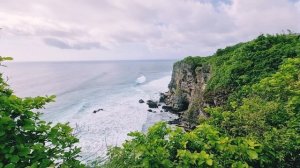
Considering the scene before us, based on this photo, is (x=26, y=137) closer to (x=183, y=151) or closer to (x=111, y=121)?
(x=183, y=151)

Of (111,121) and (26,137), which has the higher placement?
(26,137)

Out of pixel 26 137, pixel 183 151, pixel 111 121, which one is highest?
pixel 26 137

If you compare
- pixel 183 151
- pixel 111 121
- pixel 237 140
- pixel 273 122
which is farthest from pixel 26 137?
pixel 111 121

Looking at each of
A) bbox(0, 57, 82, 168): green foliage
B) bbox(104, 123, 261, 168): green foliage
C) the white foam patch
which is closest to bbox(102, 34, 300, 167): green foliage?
bbox(104, 123, 261, 168): green foliage

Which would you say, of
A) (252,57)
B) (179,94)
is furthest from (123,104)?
(252,57)

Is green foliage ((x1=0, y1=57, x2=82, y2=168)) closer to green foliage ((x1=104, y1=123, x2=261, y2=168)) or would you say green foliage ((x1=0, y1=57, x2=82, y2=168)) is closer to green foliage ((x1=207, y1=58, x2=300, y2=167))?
green foliage ((x1=104, y1=123, x2=261, y2=168))

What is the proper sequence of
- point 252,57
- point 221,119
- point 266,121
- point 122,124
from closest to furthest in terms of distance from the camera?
point 266,121 < point 221,119 < point 252,57 < point 122,124

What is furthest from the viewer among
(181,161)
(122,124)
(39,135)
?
(122,124)

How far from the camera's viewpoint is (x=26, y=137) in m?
5.26

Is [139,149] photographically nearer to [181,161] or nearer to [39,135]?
[181,161]

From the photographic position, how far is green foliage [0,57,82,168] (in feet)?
15.7

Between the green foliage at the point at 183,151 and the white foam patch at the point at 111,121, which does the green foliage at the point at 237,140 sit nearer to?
the green foliage at the point at 183,151

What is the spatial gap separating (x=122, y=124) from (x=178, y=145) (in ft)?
116

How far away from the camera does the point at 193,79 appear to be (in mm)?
45875
